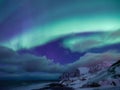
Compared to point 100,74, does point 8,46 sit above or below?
above

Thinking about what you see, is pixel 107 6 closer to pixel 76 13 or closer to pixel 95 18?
pixel 95 18

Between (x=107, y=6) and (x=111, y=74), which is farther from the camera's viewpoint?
(x=107, y=6)

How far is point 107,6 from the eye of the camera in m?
3.61

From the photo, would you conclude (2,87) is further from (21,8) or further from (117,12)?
(117,12)

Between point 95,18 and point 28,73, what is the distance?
126 centimetres

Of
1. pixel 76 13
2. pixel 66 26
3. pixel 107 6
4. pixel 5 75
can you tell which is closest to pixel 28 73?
pixel 5 75

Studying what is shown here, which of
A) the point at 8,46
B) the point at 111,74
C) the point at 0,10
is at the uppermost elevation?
the point at 0,10

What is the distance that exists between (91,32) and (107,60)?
1.52 feet

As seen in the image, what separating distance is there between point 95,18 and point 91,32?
225 millimetres

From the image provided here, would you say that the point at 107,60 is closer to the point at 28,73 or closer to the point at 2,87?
the point at 28,73

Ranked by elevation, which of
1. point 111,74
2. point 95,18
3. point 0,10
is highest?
point 0,10

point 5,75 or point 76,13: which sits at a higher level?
point 76,13

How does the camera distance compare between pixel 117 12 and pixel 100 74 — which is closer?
pixel 100 74

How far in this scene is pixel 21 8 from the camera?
3543mm
